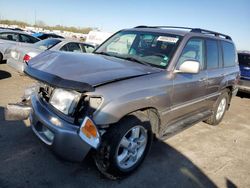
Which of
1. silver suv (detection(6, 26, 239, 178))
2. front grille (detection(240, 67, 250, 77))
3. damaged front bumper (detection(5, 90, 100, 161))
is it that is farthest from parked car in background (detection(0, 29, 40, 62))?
front grille (detection(240, 67, 250, 77))

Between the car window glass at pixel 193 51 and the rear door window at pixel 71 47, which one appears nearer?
the car window glass at pixel 193 51

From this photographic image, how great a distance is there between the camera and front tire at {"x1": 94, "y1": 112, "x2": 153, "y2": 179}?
2893mm

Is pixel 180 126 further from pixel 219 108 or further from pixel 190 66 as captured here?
pixel 219 108

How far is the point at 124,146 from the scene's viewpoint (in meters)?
3.20

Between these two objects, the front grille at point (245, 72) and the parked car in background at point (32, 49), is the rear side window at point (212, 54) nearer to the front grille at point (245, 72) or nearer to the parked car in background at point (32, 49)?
the parked car in background at point (32, 49)

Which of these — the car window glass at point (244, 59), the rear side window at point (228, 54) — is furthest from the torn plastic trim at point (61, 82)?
the car window glass at point (244, 59)

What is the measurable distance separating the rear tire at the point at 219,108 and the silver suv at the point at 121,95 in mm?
918

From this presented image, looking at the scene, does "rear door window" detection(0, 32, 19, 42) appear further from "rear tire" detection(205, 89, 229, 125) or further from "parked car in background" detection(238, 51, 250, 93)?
"parked car in background" detection(238, 51, 250, 93)

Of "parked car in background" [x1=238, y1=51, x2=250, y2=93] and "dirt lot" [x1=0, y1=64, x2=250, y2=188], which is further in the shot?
"parked car in background" [x1=238, y1=51, x2=250, y2=93]

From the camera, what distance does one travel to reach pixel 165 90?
3.46m

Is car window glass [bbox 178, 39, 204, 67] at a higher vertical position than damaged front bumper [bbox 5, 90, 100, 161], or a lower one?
higher

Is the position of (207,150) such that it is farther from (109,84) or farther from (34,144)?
(34,144)

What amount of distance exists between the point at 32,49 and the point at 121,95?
20.0ft

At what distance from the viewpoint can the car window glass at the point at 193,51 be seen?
3.89 m
